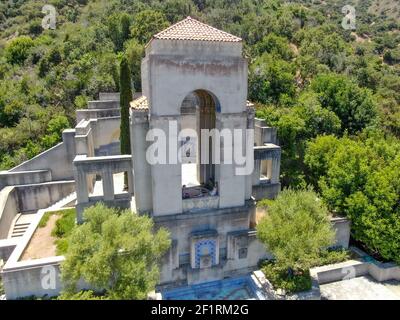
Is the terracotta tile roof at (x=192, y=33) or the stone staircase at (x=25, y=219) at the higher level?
the terracotta tile roof at (x=192, y=33)

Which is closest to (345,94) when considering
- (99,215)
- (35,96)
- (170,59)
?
(170,59)

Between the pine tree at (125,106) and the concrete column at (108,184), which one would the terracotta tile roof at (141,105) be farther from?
the pine tree at (125,106)

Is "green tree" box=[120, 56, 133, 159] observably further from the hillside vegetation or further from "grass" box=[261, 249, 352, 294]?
"grass" box=[261, 249, 352, 294]

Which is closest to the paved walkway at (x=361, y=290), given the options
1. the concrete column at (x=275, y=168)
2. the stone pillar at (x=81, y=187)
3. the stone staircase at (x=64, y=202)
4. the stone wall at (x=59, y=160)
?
the concrete column at (x=275, y=168)

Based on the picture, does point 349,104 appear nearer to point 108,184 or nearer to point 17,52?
point 108,184

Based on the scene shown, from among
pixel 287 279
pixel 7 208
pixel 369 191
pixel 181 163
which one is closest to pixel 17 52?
pixel 7 208
